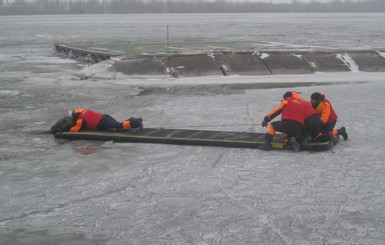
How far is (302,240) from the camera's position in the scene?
5.00 meters

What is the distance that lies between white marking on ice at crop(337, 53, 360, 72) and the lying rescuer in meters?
13.4

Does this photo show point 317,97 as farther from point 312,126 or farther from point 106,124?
point 106,124

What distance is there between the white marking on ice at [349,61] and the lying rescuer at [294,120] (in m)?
13.4

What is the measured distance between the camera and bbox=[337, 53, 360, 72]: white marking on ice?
20828mm

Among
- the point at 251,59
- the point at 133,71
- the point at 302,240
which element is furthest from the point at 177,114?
the point at 251,59

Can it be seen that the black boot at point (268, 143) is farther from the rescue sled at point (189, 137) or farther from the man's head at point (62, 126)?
the man's head at point (62, 126)

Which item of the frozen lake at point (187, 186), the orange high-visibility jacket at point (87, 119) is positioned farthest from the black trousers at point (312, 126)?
the orange high-visibility jacket at point (87, 119)

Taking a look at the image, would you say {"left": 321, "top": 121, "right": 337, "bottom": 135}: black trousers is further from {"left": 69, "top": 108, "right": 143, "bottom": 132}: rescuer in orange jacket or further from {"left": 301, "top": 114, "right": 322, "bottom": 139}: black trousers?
{"left": 69, "top": 108, "right": 143, "bottom": 132}: rescuer in orange jacket

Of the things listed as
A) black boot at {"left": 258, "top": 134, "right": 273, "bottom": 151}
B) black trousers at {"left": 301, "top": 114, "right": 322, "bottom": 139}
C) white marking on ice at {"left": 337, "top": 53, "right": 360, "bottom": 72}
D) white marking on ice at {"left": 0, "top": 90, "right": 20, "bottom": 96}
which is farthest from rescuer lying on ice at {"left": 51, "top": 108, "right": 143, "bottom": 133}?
white marking on ice at {"left": 337, "top": 53, "right": 360, "bottom": 72}

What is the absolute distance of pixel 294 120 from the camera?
832 cm

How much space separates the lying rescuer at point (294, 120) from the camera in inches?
328

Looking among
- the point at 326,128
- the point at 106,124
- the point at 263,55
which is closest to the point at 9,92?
the point at 106,124

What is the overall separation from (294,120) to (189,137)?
1976 millimetres

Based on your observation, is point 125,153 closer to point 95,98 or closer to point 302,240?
point 302,240
